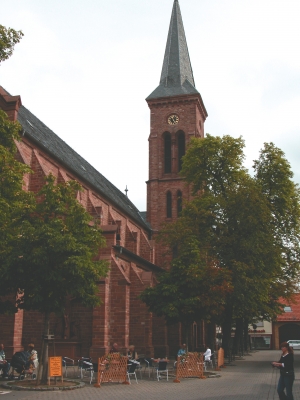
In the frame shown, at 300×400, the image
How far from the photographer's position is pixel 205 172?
111 feet

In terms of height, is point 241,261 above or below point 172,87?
below

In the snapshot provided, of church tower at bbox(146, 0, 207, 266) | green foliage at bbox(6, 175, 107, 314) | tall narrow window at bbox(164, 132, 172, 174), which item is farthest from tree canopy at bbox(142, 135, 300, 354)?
tall narrow window at bbox(164, 132, 172, 174)

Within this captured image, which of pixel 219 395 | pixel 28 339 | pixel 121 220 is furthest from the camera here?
pixel 121 220

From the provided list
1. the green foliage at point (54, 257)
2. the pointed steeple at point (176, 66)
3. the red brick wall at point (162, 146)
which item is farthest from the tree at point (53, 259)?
the pointed steeple at point (176, 66)

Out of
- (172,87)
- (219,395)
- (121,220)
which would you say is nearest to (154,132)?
(172,87)

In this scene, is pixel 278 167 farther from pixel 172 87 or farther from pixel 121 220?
pixel 172 87

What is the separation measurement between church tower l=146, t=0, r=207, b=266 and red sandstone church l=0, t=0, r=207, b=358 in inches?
3.7

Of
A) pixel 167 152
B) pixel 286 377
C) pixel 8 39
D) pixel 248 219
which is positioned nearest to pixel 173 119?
pixel 167 152

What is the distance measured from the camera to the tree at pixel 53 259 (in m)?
15.7

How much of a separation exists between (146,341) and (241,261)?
734 centimetres

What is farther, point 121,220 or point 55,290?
point 121,220

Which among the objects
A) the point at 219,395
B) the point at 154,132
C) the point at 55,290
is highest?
the point at 154,132

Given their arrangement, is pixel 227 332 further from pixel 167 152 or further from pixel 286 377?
pixel 167 152

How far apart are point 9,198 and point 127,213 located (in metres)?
25.7
